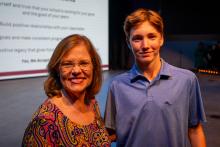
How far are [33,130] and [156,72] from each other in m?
0.56

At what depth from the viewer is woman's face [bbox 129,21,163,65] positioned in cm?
114

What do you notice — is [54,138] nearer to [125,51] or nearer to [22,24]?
[22,24]

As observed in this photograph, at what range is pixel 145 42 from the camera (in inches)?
44.8

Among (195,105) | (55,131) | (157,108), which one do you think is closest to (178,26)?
(195,105)

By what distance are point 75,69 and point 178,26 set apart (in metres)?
8.01

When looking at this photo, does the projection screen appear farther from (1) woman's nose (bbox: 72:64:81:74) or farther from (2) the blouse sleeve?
(2) the blouse sleeve

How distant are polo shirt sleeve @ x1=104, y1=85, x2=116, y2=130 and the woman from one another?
0.04 meters

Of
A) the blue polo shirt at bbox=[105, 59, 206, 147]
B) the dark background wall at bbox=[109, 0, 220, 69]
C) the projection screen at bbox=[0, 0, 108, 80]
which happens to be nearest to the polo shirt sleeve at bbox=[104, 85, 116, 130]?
the blue polo shirt at bbox=[105, 59, 206, 147]

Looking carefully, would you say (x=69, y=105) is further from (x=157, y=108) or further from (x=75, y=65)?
(x=157, y=108)

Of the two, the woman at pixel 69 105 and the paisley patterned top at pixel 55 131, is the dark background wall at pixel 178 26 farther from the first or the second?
the paisley patterned top at pixel 55 131

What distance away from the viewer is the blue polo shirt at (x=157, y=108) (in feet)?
3.72

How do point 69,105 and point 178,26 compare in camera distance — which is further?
point 178,26

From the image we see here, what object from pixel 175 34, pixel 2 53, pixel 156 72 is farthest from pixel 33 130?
pixel 175 34

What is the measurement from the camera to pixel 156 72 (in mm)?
1207
